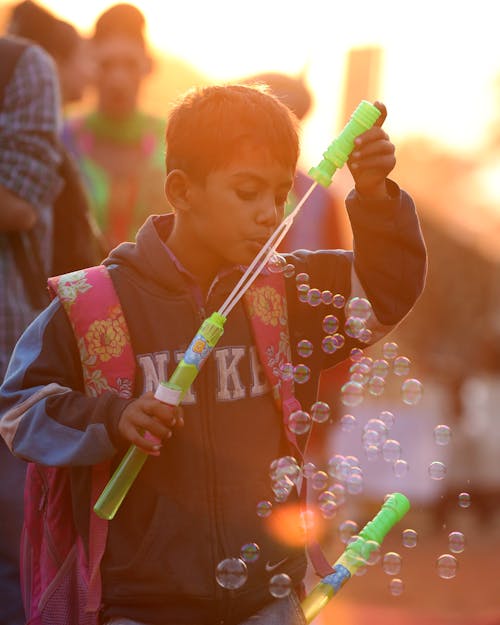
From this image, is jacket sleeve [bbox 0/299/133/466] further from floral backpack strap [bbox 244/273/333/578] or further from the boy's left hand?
the boy's left hand

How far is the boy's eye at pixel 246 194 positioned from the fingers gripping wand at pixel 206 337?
8 centimetres

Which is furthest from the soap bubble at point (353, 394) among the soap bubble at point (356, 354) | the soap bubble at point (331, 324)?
the soap bubble at point (331, 324)

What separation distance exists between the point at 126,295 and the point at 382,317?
0.53 meters

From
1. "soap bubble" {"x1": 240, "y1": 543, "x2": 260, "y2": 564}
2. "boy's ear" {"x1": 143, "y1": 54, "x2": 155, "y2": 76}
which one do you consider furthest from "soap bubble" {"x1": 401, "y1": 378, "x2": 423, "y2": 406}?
"boy's ear" {"x1": 143, "y1": 54, "x2": 155, "y2": 76}

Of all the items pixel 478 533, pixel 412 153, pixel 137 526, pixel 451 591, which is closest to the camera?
pixel 137 526

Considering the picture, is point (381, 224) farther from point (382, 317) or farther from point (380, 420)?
point (380, 420)

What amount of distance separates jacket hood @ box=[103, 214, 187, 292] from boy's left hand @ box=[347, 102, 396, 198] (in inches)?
15.8

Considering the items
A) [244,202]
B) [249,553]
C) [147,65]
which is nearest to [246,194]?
[244,202]

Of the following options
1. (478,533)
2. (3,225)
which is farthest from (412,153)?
(3,225)

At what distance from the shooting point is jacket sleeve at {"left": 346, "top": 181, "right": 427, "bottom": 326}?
2.99m

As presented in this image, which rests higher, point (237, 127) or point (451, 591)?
point (237, 127)

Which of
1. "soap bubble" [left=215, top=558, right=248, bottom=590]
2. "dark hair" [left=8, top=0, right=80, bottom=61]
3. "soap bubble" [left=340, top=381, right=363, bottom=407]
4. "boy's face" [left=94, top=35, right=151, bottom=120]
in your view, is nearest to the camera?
"soap bubble" [left=215, top=558, right=248, bottom=590]

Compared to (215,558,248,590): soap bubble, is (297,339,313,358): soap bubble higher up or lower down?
higher up

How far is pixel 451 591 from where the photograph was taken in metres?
10.0
